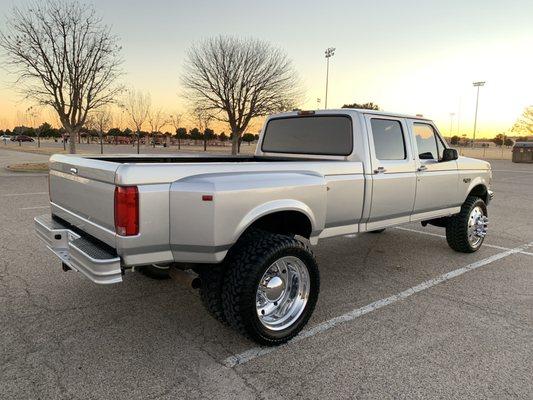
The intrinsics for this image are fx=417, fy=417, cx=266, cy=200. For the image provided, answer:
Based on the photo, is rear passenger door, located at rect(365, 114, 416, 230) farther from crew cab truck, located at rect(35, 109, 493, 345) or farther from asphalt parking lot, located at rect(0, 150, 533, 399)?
asphalt parking lot, located at rect(0, 150, 533, 399)

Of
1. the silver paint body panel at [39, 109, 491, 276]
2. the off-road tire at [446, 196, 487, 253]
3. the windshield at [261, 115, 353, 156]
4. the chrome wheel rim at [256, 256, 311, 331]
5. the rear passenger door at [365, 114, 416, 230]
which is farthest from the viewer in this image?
the off-road tire at [446, 196, 487, 253]

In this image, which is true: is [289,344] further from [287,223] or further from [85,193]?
[85,193]

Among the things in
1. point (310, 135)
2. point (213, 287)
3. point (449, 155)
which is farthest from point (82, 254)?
point (449, 155)

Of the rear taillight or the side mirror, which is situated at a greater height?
the side mirror

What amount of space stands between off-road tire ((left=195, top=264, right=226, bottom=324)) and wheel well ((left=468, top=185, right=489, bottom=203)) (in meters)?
4.55

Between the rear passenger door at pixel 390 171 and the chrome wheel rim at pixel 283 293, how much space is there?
124 cm

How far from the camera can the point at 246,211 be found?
305cm

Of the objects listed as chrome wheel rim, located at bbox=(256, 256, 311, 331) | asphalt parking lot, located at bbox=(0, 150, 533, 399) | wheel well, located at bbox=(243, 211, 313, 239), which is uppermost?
wheel well, located at bbox=(243, 211, 313, 239)

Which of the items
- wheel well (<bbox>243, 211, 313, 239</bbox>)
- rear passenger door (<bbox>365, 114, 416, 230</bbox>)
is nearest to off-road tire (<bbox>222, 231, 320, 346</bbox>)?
wheel well (<bbox>243, 211, 313, 239</bbox>)

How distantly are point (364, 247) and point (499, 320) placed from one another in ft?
8.65

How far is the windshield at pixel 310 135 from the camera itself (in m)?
4.51

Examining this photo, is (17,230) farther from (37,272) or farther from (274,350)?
(274,350)

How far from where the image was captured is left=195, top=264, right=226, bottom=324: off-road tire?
3148mm

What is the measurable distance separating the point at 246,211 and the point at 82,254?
1.16 meters
